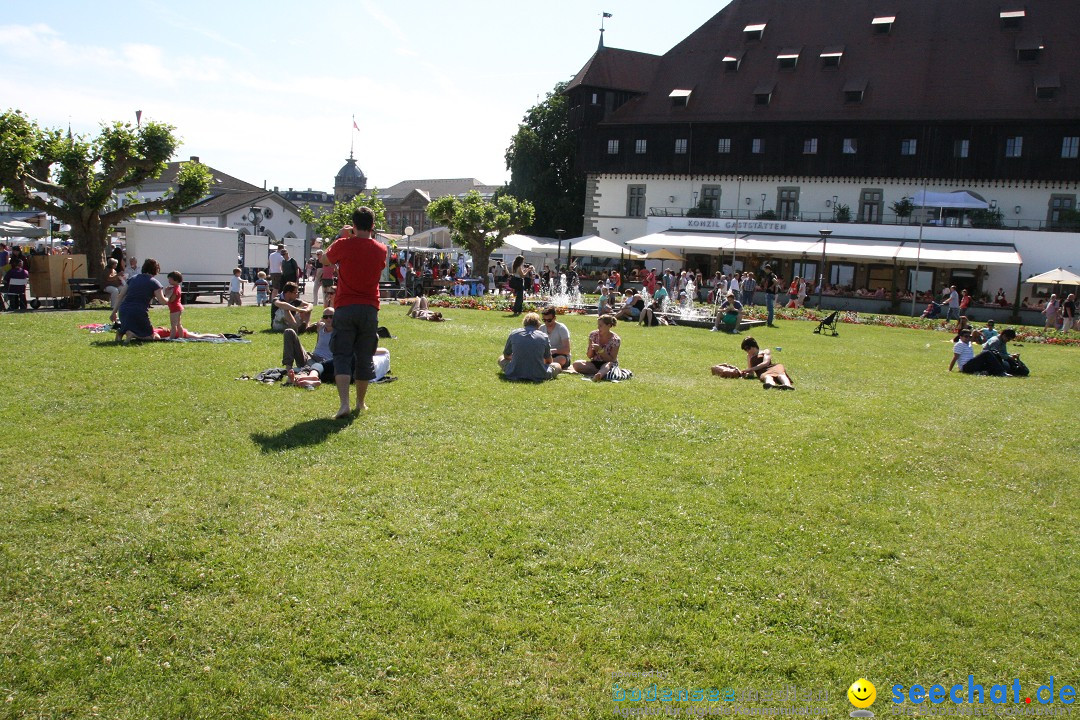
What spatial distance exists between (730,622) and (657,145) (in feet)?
168

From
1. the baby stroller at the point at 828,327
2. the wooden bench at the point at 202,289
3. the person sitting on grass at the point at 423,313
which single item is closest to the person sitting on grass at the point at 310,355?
the person sitting on grass at the point at 423,313

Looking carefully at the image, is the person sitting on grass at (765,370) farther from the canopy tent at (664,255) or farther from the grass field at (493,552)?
the canopy tent at (664,255)

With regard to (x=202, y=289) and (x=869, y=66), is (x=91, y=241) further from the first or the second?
(x=869, y=66)

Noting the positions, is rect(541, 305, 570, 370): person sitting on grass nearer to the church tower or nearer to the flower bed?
the flower bed

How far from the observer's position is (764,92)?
161 feet

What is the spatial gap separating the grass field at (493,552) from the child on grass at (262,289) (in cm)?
1403

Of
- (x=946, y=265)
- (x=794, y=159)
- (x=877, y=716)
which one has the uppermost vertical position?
(x=794, y=159)

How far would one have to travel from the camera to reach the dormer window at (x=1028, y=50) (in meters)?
43.6

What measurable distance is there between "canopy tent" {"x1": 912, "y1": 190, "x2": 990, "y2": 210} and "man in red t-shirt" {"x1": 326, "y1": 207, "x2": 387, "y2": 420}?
39.2 metres

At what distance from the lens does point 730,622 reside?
14.9ft

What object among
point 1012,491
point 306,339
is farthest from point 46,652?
point 306,339

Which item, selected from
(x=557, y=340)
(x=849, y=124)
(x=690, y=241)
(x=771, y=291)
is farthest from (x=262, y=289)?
(x=849, y=124)

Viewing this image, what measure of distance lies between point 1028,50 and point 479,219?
101ft

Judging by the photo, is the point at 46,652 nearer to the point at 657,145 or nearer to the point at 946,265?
the point at 946,265
